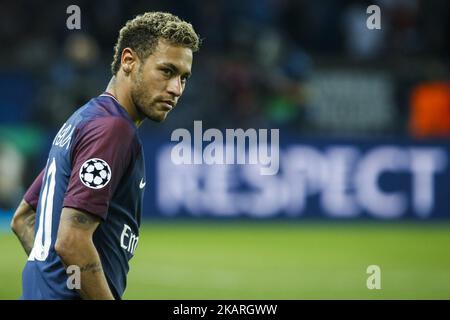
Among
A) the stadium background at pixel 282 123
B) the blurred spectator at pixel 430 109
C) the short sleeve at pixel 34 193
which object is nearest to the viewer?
the short sleeve at pixel 34 193

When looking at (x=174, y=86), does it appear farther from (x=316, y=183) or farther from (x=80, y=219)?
(x=316, y=183)

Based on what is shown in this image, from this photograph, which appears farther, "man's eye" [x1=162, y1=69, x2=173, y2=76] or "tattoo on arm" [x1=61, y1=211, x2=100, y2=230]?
"man's eye" [x1=162, y1=69, x2=173, y2=76]

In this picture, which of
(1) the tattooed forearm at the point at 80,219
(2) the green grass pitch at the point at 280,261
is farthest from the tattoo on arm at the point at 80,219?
(2) the green grass pitch at the point at 280,261

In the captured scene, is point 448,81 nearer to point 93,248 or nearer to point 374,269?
point 374,269

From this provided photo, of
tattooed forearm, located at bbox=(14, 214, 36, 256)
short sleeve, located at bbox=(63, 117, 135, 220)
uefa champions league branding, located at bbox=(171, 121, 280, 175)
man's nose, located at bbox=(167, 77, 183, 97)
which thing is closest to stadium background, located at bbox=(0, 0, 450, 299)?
uefa champions league branding, located at bbox=(171, 121, 280, 175)

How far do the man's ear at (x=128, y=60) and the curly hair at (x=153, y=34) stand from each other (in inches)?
0.7

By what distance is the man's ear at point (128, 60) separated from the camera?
4.27 meters

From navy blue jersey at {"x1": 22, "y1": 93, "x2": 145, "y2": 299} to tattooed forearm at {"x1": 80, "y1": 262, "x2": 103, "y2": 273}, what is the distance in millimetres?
184

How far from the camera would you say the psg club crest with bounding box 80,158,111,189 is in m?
3.78

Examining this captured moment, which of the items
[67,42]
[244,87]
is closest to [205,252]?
[244,87]

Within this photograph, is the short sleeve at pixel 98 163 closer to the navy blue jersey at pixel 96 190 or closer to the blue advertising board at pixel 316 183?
the navy blue jersey at pixel 96 190

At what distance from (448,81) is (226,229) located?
4758 millimetres

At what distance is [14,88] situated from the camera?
51.0 feet

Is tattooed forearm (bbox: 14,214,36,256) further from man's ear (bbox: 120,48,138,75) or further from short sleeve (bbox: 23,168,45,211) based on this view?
man's ear (bbox: 120,48,138,75)
